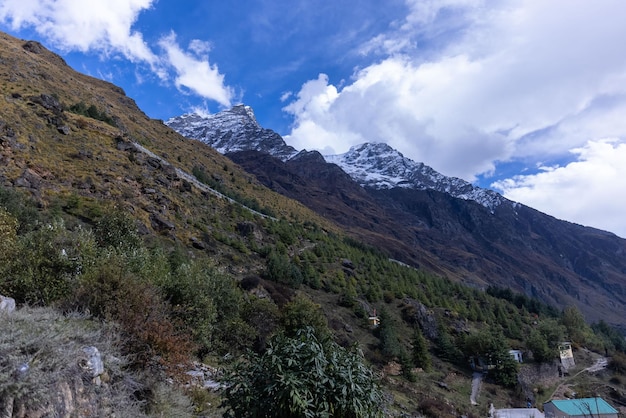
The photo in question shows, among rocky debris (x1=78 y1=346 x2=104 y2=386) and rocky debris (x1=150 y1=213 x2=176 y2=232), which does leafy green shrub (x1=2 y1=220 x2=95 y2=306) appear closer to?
rocky debris (x1=78 y1=346 x2=104 y2=386)

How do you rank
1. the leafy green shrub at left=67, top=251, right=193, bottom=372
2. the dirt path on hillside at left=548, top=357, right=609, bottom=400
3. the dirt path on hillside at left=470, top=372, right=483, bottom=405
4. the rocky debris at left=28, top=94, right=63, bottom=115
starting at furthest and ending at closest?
1. the rocky debris at left=28, top=94, right=63, bottom=115
2. the dirt path on hillside at left=548, top=357, right=609, bottom=400
3. the dirt path on hillside at left=470, top=372, right=483, bottom=405
4. the leafy green shrub at left=67, top=251, right=193, bottom=372

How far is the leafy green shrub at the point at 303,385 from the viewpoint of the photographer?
217 inches

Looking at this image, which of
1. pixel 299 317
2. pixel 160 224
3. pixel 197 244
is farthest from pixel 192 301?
pixel 197 244

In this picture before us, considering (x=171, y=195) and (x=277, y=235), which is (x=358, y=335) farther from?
(x=171, y=195)

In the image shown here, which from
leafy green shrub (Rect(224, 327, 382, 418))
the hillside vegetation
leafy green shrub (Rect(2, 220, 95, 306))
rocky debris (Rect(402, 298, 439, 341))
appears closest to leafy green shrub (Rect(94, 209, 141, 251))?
the hillside vegetation

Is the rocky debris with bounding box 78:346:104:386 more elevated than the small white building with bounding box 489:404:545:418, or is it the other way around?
the rocky debris with bounding box 78:346:104:386

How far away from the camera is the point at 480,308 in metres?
82.1

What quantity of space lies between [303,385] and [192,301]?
1142 cm

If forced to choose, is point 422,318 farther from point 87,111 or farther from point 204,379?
point 87,111

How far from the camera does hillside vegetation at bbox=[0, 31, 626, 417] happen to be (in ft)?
19.9

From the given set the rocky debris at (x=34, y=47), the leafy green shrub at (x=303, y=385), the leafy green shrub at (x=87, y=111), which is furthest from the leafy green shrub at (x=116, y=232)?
the rocky debris at (x=34, y=47)

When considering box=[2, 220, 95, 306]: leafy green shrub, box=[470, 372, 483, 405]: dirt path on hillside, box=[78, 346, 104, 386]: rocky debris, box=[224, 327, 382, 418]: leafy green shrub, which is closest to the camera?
box=[224, 327, 382, 418]: leafy green shrub

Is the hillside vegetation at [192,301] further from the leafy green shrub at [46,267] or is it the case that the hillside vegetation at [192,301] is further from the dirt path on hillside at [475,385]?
the dirt path on hillside at [475,385]

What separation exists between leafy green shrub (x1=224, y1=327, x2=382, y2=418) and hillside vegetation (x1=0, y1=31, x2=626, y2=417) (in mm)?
31
